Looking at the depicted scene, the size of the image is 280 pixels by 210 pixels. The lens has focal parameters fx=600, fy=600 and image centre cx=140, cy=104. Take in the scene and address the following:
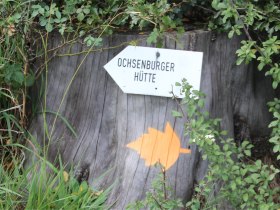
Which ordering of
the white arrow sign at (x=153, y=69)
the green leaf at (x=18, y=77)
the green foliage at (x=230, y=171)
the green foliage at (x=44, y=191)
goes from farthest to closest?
the green leaf at (x=18, y=77)
the white arrow sign at (x=153, y=69)
the green foliage at (x=44, y=191)
the green foliage at (x=230, y=171)

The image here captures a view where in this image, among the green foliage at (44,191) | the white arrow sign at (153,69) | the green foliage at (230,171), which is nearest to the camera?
the green foliage at (230,171)

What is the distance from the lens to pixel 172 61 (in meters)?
3.21

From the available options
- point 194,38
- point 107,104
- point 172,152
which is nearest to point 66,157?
point 107,104

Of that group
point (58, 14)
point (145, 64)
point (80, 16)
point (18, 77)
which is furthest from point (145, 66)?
point (18, 77)

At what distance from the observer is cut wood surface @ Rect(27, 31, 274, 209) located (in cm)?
325

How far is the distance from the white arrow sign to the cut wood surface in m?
0.04

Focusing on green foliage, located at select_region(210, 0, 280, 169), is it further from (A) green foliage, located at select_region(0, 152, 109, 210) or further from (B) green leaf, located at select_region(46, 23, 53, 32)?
(A) green foliage, located at select_region(0, 152, 109, 210)

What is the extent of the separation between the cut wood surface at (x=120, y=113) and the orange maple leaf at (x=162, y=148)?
3cm

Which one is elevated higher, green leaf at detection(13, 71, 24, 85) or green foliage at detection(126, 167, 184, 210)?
green leaf at detection(13, 71, 24, 85)

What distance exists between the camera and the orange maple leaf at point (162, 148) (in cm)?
324

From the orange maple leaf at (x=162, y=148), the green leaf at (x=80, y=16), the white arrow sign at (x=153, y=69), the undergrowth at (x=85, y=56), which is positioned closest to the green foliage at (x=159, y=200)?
the undergrowth at (x=85, y=56)

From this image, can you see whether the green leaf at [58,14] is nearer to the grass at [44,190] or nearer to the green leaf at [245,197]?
the grass at [44,190]

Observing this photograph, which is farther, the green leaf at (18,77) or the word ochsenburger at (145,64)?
the green leaf at (18,77)

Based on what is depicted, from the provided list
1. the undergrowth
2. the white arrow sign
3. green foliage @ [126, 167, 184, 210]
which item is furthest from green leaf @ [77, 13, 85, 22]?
green foliage @ [126, 167, 184, 210]
